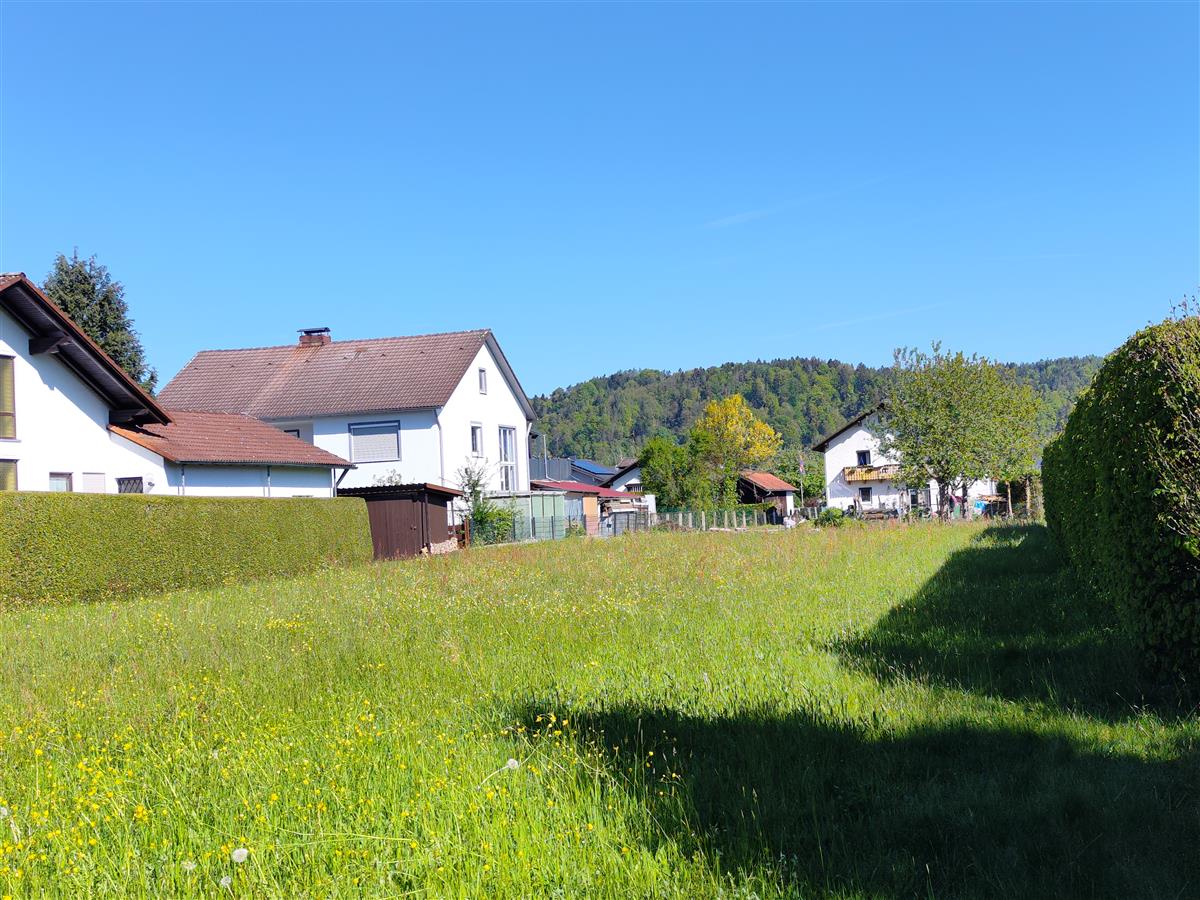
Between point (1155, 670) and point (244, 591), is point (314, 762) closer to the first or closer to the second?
point (1155, 670)

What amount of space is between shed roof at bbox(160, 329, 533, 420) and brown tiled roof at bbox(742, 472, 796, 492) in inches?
1771

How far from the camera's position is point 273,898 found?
144 inches

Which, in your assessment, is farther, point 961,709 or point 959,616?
point 959,616

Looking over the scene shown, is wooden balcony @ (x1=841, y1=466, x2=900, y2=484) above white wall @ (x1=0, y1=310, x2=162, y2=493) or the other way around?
the other way around

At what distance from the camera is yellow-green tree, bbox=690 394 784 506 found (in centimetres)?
7906

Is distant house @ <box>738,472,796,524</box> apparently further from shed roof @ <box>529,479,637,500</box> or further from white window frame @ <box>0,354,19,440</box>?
white window frame @ <box>0,354,19,440</box>

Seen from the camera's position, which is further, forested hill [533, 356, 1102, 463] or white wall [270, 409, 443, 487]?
forested hill [533, 356, 1102, 463]

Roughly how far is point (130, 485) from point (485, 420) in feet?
66.3

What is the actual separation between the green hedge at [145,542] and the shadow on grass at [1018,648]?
604 inches

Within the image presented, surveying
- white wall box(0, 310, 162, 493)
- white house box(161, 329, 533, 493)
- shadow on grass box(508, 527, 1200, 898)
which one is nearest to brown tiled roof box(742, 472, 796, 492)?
white house box(161, 329, 533, 493)

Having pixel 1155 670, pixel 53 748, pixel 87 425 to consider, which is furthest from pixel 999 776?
pixel 87 425

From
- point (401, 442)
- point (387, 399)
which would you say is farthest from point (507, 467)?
point (387, 399)

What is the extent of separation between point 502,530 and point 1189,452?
106 feet

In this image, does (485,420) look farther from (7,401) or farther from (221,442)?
(7,401)
